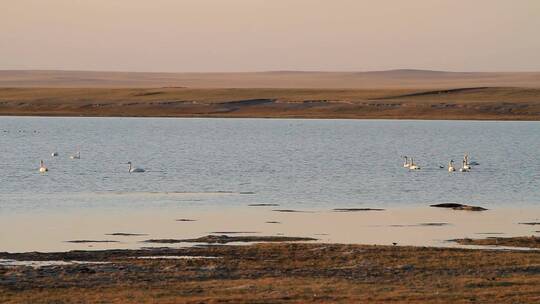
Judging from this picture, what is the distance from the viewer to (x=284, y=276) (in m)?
17.5

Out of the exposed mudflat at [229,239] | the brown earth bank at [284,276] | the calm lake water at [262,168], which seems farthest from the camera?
the calm lake water at [262,168]

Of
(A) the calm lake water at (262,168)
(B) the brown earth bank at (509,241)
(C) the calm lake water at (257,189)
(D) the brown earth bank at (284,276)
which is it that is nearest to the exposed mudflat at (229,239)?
(C) the calm lake water at (257,189)

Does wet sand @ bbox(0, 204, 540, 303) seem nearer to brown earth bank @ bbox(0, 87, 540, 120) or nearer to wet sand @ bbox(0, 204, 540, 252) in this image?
wet sand @ bbox(0, 204, 540, 252)

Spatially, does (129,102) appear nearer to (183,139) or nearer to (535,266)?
(183,139)

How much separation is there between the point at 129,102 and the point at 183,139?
4130 cm

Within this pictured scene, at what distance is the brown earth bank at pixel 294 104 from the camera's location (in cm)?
10738

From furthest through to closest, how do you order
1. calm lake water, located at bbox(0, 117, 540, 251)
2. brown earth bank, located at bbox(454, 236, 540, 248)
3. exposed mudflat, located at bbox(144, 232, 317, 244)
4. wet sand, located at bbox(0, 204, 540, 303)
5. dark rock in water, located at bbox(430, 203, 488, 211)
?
dark rock in water, located at bbox(430, 203, 488, 211) → calm lake water, located at bbox(0, 117, 540, 251) → exposed mudflat, located at bbox(144, 232, 317, 244) → brown earth bank, located at bbox(454, 236, 540, 248) → wet sand, located at bbox(0, 204, 540, 303)

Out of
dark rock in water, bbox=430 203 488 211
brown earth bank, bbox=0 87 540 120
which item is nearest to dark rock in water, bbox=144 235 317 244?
dark rock in water, bbox=430 203 488 211

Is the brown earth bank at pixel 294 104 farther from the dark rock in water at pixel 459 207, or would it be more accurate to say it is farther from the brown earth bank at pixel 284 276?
the brown earth bank at pixel 284 276

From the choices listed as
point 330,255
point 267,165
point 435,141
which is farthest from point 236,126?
point 330,255

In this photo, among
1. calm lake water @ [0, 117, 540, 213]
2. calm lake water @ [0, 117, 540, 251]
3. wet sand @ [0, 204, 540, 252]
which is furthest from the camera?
calm lake water @ [0, 117, 540, 213]

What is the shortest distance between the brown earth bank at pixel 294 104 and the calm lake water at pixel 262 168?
18.7m

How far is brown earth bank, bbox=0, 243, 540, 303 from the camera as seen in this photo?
609 inches

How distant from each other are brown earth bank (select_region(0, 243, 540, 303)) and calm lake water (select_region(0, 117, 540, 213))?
34.3 feet
